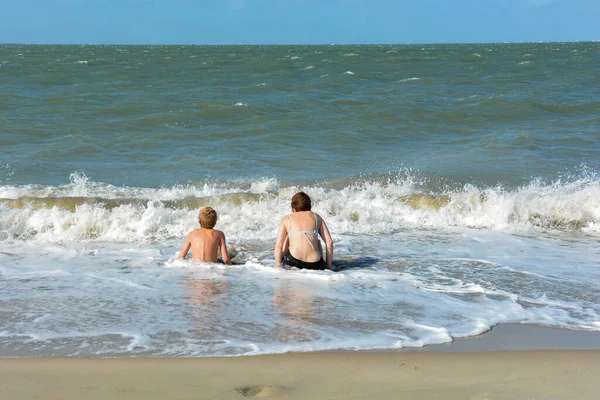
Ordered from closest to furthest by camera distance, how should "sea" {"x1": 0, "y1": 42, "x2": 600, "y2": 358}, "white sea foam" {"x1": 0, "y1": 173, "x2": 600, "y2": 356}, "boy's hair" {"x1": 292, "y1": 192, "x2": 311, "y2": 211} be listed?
"white sea foam" {"x1": 0, "y1": 173, "x2": 600, "y2": 356} → "sea" {"x1": 0, "y1": 42, "x2": 600, "y2": 358} → "boy's hair" {"x1": 292, "y1": 192, "x2": 311, "y2": 211}

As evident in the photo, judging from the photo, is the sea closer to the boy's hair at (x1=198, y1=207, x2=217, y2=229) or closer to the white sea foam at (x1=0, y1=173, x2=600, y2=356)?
the white sea foam at (x1=0, y1=173, x2=600, y2=356)

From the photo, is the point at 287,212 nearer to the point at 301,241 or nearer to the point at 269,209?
the point at 269,209

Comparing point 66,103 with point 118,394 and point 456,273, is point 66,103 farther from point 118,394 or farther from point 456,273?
point 118,394

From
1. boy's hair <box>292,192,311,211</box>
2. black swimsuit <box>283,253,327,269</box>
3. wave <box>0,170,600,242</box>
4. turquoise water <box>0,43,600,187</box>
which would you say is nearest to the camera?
black swimsuit <box>283,253,327,269</box>

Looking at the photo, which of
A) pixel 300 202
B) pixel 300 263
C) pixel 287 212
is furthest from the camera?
pixel 287 212

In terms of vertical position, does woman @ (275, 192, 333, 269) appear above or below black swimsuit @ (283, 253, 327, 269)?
above

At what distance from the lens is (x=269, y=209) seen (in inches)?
415

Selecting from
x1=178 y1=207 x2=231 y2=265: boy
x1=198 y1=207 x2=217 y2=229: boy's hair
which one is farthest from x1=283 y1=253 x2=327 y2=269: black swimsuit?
x1=198 y1=207 x2=217 y2=229: boy's hair

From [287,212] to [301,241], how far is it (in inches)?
128

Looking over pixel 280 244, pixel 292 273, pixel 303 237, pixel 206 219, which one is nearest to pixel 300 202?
pixel 303 237

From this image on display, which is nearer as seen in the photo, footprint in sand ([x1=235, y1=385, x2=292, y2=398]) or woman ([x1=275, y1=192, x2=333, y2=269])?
footprint in sand ([x1=235, y1=385, x2=292, y2=398])

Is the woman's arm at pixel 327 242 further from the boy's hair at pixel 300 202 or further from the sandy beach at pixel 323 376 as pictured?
the sandy beach at pixel 323 376

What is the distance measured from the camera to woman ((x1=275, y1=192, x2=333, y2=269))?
285 inches

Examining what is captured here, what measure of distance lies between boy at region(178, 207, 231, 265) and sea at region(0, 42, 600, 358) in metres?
0.19
